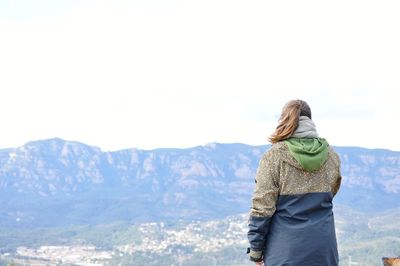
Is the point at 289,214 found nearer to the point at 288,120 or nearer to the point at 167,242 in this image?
the point at 288,120

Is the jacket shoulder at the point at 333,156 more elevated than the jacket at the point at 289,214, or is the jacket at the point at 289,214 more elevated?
the jacket shoulder at the point at 333,156

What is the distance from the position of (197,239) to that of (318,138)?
129650mm

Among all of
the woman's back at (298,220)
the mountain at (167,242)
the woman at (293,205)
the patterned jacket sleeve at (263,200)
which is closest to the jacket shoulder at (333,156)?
the woman at (293,205)

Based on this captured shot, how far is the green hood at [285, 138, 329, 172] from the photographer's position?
3.96 m

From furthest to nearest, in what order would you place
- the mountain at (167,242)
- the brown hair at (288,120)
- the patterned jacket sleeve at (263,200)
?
the mountain at (167,242) < the brown hair at (288,120) < the patterned jacket sleeve at (263,200)

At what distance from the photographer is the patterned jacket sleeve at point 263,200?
3.91m

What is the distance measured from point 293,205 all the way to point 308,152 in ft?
1.00

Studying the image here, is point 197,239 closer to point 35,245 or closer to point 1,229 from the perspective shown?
point 35,245

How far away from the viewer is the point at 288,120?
4.06 metres

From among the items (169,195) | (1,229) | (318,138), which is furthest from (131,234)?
(318,138)

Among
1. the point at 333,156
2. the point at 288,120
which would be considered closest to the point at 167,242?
the point at 333,156

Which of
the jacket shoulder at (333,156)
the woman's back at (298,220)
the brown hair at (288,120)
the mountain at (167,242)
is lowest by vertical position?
the mountain at (167,242)

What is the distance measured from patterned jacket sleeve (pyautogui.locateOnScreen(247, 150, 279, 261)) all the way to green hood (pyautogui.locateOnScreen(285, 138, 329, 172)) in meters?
0.12

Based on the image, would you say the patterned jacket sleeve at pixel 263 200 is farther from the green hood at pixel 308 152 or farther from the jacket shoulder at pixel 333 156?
the jacket shoulder at pixel 333 156
